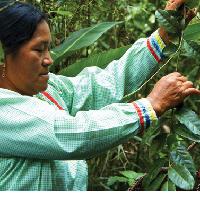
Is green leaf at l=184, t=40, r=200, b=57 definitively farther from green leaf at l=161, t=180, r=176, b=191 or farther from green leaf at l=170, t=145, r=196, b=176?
green leaf at l=161, t=180, r=176, b=191

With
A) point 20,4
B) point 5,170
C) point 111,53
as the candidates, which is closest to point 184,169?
point 5,170

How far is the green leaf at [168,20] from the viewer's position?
5.29 ft

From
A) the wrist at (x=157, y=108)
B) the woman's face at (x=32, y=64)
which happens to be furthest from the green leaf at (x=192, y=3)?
the woman's face at (x=32, y=64)

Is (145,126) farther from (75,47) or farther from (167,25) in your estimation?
(75,47)

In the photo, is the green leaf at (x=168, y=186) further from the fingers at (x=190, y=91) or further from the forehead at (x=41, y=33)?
the forehead at (x=41, y=33)

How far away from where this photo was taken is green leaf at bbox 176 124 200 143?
151 centimetres

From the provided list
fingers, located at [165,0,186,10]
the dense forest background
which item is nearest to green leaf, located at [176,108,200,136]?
the dense forest background

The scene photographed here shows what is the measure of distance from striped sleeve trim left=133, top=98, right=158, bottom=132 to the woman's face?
0.33m

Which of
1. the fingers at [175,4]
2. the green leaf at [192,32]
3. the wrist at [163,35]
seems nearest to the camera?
the fingers at [175,4]

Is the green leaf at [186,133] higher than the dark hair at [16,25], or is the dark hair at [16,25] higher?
the dark hair at [16,25]

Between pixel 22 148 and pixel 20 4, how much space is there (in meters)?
0.44

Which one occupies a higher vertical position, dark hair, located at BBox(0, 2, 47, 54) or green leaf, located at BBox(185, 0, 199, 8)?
green leaf, located at BBox(185, 0, 199, 8)

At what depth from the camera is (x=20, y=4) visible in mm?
1696

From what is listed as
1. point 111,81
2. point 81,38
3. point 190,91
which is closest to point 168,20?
point 190,91
